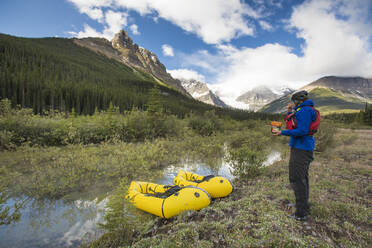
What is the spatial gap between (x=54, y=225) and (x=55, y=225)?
36mm

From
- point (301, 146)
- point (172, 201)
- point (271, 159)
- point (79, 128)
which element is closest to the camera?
point (301, 146)

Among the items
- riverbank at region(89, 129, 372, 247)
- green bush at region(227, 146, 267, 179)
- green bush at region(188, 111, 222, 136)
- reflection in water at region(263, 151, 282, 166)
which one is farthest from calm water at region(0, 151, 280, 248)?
green bush at region(188, 111, 222, 136)

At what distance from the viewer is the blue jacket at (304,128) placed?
4047mm

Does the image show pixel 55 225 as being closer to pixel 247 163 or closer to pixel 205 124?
pixel 247 163

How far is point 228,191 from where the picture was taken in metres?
8.06

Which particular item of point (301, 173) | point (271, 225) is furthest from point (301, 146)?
point (271, 225)

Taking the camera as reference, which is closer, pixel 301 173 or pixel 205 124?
pixel 301 173

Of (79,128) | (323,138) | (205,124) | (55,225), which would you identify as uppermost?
(205,124)

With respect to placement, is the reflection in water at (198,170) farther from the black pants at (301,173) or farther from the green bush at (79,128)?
the black pants at (301,173)

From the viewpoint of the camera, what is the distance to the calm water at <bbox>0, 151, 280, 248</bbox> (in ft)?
19.2

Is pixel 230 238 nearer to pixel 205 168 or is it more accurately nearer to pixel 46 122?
pixel 205 168

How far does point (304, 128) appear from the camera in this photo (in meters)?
4.04

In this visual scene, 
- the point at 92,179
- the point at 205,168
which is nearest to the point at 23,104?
the point at 92,179

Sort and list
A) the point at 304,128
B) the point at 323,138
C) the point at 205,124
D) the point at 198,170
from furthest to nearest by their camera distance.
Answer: the point at 205,124 → the point at 323,138 → the point at 198,170 → the point at 304,128
